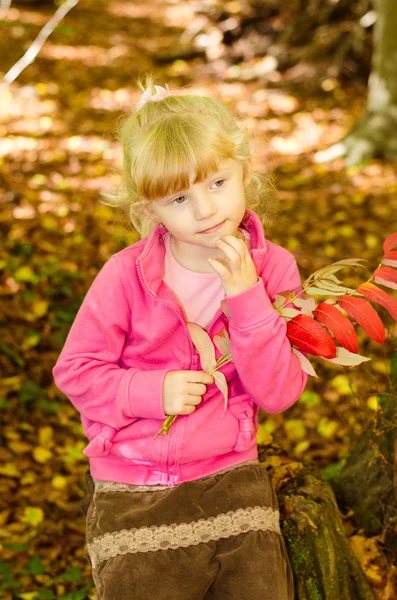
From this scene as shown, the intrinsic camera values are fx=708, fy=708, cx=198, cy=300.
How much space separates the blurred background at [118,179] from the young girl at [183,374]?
417mm

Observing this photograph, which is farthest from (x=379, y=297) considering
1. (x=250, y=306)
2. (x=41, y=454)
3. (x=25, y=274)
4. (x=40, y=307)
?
(x=25, y=274)

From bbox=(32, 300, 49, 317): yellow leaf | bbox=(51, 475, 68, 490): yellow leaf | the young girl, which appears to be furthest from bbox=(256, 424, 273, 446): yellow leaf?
bbox=(32, 300, 49, 317): yellow leaf

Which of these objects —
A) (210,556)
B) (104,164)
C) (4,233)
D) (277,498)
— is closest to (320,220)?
(104,164)

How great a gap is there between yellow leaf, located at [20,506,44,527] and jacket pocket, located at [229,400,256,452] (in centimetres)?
171

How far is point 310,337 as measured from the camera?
6.88 ft

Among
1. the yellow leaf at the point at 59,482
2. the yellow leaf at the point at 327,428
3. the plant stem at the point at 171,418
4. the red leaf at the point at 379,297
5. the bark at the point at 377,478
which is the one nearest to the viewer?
the red leaf at the point at 379,297

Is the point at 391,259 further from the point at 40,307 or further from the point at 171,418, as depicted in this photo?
the point at 40,307

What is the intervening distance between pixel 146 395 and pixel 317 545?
0.82 m

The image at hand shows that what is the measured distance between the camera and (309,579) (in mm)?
2418

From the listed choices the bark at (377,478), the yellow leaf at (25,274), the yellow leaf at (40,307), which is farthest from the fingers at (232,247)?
the yellow leaf at (25,274)

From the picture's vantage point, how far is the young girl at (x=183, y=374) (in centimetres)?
207

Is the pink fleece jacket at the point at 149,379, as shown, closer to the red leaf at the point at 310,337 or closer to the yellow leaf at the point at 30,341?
the red leaf at the point at 310,337

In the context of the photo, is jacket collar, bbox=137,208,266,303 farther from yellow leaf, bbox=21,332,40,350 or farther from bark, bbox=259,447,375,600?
yellow leaf, bbox=21,332,40,350

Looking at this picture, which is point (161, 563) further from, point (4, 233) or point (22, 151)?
point (22, 151)
